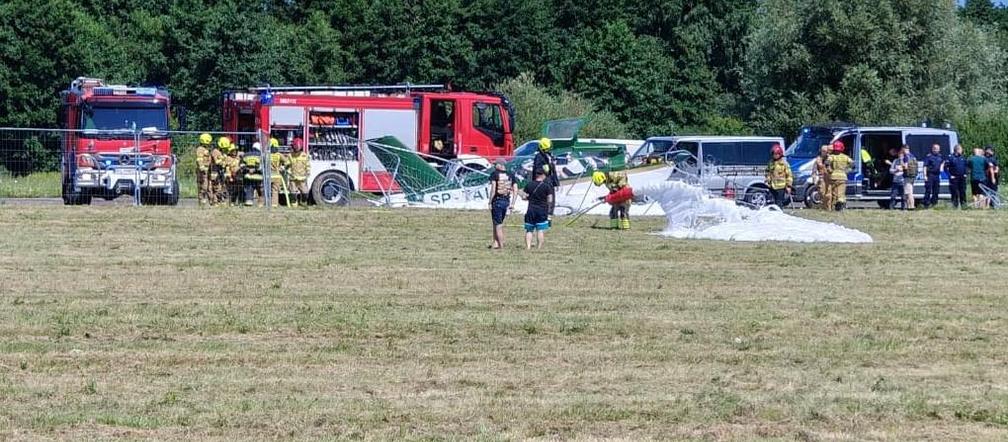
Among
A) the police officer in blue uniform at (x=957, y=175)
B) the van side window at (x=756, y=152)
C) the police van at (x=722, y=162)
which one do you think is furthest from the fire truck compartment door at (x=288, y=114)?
the police officer in blue uniform at (x=957, y=175)

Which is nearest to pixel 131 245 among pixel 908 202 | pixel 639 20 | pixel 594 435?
pixel 594 435

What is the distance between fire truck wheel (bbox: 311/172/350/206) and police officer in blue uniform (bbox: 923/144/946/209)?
12181 millimetres

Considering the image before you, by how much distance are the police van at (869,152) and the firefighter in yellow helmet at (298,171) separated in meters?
10.8

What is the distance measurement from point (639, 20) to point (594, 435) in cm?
6899

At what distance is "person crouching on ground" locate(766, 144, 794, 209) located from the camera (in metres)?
28.9

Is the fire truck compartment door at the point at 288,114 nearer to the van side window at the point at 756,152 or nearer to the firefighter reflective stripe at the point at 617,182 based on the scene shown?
the firefighter reflective stripe at the point at 617,182

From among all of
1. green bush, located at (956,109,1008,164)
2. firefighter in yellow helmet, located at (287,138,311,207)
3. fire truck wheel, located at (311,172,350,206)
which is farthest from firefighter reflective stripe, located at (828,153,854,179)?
green bush, located at (956,109,1008,164)

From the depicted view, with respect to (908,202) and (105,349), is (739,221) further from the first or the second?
(105,349)

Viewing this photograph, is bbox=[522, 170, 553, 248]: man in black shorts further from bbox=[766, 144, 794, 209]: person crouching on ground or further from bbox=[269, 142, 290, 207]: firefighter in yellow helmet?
bbox=[766, 144, 794, 209]: person crouching on ground

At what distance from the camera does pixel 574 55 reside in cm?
6869

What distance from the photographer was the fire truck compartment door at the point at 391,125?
31.9 m

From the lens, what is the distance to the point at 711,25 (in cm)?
7625

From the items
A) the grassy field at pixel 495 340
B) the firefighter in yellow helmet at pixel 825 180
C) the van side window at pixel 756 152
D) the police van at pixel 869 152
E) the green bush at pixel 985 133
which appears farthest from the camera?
the green bush at pixel 985 133

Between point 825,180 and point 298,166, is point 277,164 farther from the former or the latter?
point 825,180
